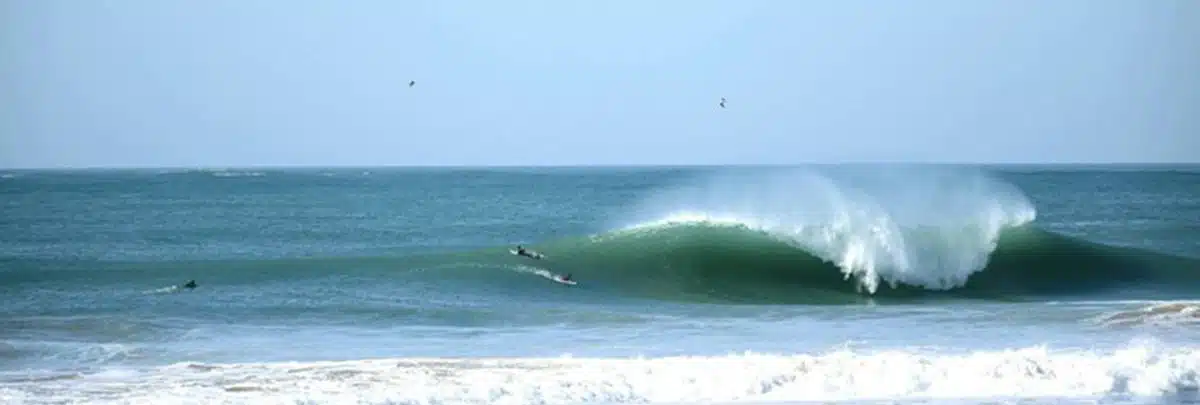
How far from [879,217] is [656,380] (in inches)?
439

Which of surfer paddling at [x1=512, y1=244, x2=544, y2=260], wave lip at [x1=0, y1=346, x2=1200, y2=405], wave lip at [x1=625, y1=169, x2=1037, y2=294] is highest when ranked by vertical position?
wave lip at [x1=625, y1=169, x2=1037, y2=294]

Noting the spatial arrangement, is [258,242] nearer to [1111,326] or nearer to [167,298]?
[167,298]

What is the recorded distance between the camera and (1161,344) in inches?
546

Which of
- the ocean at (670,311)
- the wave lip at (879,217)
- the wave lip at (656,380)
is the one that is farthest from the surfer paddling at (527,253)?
the wave lip at (656,380)

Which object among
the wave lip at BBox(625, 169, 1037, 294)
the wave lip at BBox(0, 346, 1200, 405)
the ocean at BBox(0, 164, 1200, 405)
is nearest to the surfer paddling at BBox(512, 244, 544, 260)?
the ocean at BBox(0, 164, 1200, 405)

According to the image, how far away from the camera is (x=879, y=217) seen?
22484mm

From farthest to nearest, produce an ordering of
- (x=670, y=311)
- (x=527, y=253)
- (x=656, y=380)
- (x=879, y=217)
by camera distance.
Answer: (x=527, y=253), (x=879, y=217), (x=670, y=311), (x=656, y=380)

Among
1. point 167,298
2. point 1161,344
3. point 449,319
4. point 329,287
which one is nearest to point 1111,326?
point 1161,344

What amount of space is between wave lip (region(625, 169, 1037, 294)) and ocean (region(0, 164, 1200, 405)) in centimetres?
6

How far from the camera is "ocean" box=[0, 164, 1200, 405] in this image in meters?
12.1

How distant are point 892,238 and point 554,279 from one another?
540cm

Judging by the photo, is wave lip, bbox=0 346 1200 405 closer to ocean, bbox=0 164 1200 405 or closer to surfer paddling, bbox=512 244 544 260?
ocean, bbox=0 164 1200 405

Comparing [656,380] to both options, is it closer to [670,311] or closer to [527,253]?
[670,311]

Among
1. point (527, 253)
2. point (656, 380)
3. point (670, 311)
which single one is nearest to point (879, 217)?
point (670, 311)
